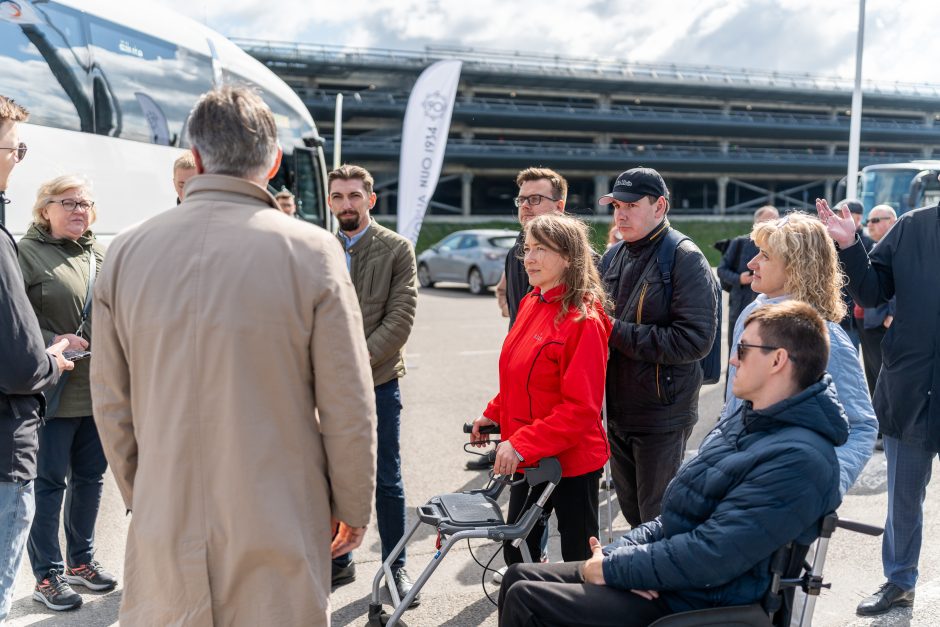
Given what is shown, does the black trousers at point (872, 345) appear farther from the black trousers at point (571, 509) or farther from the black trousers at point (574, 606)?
the black trousers at point (574, 606)

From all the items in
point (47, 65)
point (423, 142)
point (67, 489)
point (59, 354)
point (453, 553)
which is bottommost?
point (453, 553)

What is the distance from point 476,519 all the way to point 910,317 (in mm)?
2259

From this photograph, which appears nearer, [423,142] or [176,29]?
[176,29]

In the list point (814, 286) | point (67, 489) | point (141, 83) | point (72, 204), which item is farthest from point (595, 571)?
point (141, 83)

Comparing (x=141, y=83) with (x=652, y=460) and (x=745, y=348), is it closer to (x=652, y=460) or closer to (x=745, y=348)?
(x=652, y=460)

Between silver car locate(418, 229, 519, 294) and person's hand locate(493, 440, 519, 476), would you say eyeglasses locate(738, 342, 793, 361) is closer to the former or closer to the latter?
person's hand locate(493, 440, 519, 476)

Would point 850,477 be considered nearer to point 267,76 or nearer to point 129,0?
point 129,0

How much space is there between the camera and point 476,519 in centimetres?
321

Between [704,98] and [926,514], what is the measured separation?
66.4 meters

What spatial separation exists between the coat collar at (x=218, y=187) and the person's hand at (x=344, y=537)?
97 cm

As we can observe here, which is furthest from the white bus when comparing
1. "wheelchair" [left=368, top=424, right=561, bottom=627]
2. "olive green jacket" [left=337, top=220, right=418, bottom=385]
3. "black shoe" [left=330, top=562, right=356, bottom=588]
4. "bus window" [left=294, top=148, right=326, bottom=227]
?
"wheelchair" [left=368, top=424, right=561, bottom=627]

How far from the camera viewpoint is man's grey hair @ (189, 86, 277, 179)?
2.19 metres

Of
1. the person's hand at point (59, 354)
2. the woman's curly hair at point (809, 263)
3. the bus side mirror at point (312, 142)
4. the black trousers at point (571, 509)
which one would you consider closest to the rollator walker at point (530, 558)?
the black trousers at point (571, 509)

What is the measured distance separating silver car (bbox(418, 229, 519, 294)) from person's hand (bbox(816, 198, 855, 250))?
15802 mm
